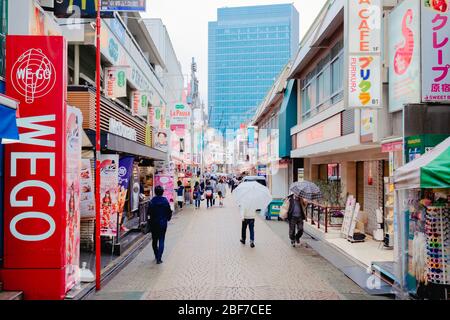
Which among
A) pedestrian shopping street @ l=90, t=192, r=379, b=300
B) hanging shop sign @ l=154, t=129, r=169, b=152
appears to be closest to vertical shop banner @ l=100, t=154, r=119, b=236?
pedestrian shopping street @ l=90, t=192, r=379, b=300

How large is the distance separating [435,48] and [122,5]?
19.3ft

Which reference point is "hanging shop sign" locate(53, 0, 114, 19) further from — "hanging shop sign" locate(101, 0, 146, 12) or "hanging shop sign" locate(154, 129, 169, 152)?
"hanging shop sign" locate(154, 129, 169, 152)

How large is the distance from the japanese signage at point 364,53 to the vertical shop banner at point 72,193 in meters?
6.63

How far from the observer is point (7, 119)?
5961 millimetres

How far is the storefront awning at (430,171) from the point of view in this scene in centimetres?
603

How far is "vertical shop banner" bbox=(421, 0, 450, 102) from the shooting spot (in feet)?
26.1

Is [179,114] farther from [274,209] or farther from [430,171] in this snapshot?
[430,171]

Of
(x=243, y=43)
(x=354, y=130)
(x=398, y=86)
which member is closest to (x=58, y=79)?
(x=398, y=86)

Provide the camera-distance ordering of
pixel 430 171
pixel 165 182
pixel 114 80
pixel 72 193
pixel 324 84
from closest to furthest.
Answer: pixel 430 171 → pixel 72 193 → pixel 114 80 → pixel 324 84 → pixel 165 182

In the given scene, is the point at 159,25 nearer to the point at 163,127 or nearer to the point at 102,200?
the point at 163,127

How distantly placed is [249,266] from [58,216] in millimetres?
4837

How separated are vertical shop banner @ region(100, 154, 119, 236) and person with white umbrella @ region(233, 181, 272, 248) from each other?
3.77 meters

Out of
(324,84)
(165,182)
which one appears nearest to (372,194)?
(324,84)

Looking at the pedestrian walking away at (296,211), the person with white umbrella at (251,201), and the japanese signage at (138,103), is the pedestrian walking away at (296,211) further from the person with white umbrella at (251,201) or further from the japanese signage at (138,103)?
the japanese signage at (138,103)
